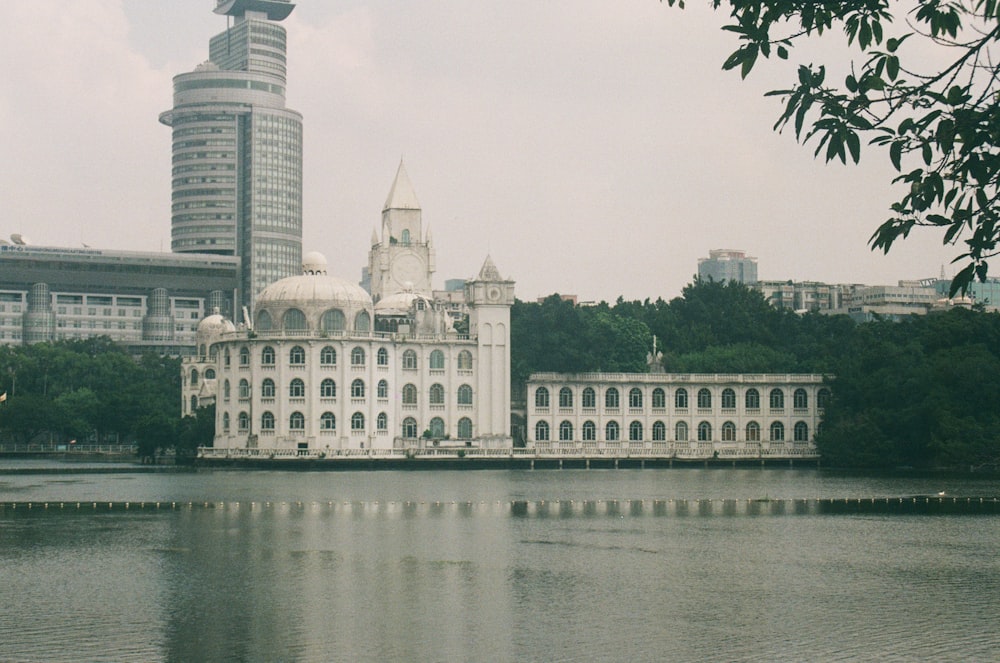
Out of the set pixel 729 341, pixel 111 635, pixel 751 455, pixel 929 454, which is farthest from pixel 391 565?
pixel 729 341

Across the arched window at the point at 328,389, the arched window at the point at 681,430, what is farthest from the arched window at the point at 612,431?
the arched window at the point at 328,389

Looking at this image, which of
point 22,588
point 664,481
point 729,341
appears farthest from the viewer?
point 729,341

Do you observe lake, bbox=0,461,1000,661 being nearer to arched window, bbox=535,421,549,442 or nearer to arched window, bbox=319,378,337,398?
arched window, bbox=319,378,337,398

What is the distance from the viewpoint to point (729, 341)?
15375 centimetres

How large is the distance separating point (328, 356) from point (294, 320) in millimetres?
4303

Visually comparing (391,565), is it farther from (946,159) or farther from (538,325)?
(538,325)

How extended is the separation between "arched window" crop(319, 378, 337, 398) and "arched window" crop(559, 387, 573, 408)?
2104 centimetres

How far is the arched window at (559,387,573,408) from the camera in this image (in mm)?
130375

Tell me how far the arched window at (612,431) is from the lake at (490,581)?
185 ft

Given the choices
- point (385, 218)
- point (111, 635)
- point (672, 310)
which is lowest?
point (111, 635)

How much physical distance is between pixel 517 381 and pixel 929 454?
4100 cm

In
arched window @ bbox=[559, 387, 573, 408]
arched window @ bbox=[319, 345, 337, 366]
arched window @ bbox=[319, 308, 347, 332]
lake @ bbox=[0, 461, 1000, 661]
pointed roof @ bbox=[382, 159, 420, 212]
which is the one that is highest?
pointed roof @ bbox=[382, 159, 420, 212]

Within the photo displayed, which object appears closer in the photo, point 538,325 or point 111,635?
point 111,635

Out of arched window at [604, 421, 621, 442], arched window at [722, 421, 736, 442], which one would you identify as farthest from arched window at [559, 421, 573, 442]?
arched window at [722, 421, 736, 442]
